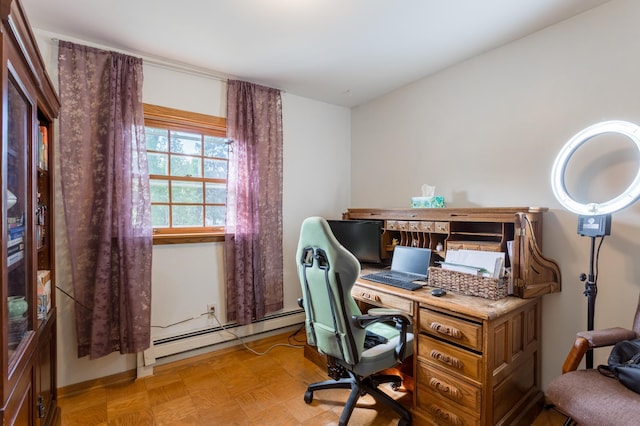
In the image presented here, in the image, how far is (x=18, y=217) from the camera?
117 centimetres

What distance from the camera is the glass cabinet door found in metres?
1.07

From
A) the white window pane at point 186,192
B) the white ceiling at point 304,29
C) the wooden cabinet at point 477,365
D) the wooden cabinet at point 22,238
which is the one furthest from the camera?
the white window pane at point 186,192

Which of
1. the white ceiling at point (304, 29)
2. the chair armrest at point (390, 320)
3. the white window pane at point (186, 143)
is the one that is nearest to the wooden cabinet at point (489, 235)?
the chair armrest at point (390, 320)

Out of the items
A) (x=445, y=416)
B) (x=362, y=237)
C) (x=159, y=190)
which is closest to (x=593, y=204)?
(x=445, y=416)

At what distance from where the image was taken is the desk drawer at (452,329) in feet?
4.85

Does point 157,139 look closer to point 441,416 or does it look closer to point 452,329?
point 452,329

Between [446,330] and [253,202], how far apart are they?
1.79 metres

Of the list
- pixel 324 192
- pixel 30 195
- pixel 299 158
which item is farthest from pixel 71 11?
pixel 324 192

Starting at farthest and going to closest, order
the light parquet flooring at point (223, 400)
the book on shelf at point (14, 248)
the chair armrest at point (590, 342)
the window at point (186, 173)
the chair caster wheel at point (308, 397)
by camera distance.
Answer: the window at point (186, 173) < the chair caster wheel at point (308, 397) < the light parquet flooring at point (223, 400) < the chair armrest at point (590, 342) < the book on shelf at point (14, 248)

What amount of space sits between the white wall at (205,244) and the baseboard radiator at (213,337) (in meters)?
0.07

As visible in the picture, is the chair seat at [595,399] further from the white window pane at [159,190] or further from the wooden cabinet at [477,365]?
the white window pane at [159,190]

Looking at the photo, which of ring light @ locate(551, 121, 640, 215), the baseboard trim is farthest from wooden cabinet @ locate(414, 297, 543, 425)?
the baseboard trim

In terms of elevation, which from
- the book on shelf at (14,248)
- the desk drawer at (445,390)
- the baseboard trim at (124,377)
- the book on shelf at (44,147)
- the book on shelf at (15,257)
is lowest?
the baseboard trim at (124,377)

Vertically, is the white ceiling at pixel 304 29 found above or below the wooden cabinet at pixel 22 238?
above
